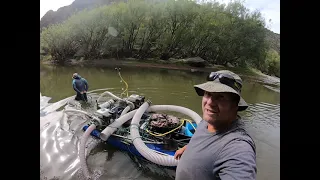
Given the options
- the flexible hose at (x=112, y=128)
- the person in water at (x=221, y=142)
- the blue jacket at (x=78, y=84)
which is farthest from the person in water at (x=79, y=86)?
the person in water at (x=221, y=142)

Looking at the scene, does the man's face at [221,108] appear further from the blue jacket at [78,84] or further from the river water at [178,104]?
the blue jacket at [78,84]

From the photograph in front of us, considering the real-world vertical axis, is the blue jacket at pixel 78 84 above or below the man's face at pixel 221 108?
below

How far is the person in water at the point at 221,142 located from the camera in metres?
0.85

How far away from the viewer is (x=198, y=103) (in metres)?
7.00

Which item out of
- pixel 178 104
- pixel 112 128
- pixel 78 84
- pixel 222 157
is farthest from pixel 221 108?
pixel 178 104

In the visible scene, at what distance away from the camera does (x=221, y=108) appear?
103 cm

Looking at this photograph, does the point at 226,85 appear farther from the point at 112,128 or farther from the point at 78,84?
the point at 78,84

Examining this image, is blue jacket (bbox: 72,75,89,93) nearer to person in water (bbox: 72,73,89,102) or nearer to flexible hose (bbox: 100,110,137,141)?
person in water (bbox: 72,73,89,102)

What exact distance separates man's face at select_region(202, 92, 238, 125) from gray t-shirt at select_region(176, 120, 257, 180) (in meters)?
0.05

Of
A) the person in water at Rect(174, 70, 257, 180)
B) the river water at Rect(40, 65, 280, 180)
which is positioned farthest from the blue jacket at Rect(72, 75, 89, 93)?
the person in water at Rect(174, 70, 257, 180)

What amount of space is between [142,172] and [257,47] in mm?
13432

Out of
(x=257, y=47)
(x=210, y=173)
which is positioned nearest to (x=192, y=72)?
(x=257, y=47)

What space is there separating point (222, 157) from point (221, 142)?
7 centimetres
